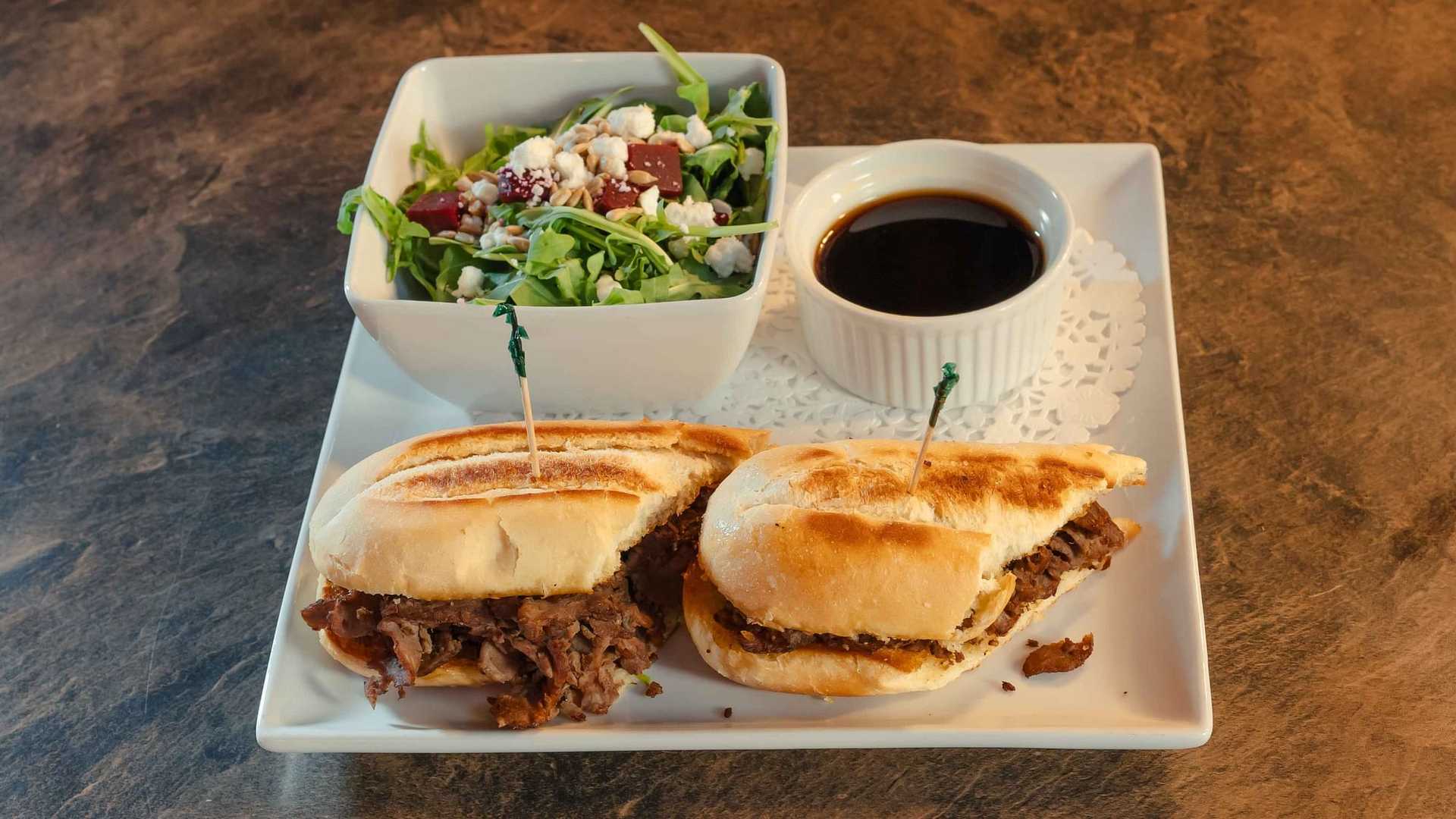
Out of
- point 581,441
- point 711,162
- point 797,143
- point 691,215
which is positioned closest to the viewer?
point 581,441

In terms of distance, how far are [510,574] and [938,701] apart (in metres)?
0.90

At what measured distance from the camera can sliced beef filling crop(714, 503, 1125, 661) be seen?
2.35m

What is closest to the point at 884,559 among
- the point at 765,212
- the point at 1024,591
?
the point at 1024,591

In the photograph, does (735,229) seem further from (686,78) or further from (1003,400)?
(1003,400)

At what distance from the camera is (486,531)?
93.4 inches

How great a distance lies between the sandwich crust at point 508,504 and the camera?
236 cm

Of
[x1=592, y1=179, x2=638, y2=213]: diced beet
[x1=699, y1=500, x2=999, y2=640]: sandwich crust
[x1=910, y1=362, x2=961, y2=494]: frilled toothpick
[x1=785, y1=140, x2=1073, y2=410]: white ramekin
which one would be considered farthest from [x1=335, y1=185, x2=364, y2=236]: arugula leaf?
[x1=910, y1=362, x2=961, y2=494]: frilled toothpick

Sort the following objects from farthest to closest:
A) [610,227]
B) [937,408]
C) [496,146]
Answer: [496,146] < [610,227] < [937,408]

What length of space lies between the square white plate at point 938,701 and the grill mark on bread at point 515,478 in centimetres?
36

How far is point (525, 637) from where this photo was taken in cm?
239

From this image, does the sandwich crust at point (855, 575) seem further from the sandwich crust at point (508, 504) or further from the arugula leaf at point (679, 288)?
the arugula leaf at point (679, 288)

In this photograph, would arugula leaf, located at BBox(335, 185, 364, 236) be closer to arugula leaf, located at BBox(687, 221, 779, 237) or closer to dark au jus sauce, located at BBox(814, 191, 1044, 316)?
arugula leaf, located at BBox(687, 221, 779, 237)

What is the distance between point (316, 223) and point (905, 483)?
241cm

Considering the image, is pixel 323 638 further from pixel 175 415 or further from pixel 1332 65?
pixel 1332 65
